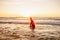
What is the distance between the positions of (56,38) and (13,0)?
2.53 feet

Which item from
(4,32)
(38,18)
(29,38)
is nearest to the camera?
(29,38)

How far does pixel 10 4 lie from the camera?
1451 mm

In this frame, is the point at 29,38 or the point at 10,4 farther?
the point at 10,4

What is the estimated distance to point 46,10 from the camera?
1451 mm

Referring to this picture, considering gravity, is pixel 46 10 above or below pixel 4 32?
above

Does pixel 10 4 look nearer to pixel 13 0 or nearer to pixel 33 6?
pixel 13 0

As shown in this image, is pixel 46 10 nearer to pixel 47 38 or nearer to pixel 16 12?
pixel 16 12

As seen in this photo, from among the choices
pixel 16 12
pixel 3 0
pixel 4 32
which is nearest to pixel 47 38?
pixel 4 32

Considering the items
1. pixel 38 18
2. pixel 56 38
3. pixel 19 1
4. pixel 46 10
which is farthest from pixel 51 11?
pixel 56 38

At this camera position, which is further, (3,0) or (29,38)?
(3,0)

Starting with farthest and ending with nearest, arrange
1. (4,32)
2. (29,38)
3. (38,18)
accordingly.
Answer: (38,18) → (4,32) → (29,38)

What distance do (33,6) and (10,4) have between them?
0.25m

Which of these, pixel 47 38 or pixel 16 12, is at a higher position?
pixel 16 12

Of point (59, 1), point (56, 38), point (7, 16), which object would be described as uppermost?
point (59, 1)
